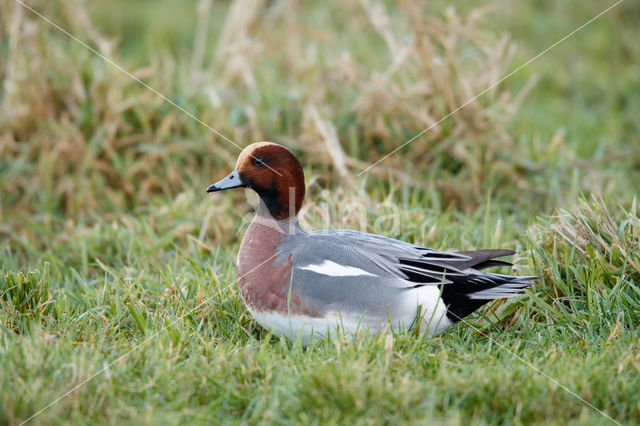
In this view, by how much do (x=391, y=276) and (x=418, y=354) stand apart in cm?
33

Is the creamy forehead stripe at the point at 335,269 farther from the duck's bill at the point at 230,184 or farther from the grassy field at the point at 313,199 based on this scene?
the duck's bill at the point at 230,184

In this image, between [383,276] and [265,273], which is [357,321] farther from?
[265,273]

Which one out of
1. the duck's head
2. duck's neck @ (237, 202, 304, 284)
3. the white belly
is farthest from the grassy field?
the duck's head

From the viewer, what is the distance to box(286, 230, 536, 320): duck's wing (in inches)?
106

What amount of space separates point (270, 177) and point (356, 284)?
0.59m

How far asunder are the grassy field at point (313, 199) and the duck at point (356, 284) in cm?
10

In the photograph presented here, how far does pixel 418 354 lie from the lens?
2.54 metres

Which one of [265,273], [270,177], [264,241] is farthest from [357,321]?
[270,177]

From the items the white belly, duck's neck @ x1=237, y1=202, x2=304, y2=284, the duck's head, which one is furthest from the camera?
the duck's head

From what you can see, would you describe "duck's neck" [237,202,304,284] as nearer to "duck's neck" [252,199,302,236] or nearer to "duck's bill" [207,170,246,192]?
"duck's neck" [252,199,302,236]

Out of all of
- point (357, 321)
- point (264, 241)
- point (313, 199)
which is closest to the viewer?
point (357, 321)

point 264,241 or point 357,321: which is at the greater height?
point 264,241

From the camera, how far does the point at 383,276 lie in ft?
8.96

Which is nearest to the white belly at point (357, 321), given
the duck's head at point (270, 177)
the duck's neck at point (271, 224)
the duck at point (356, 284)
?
the duck at point (356, 284)
